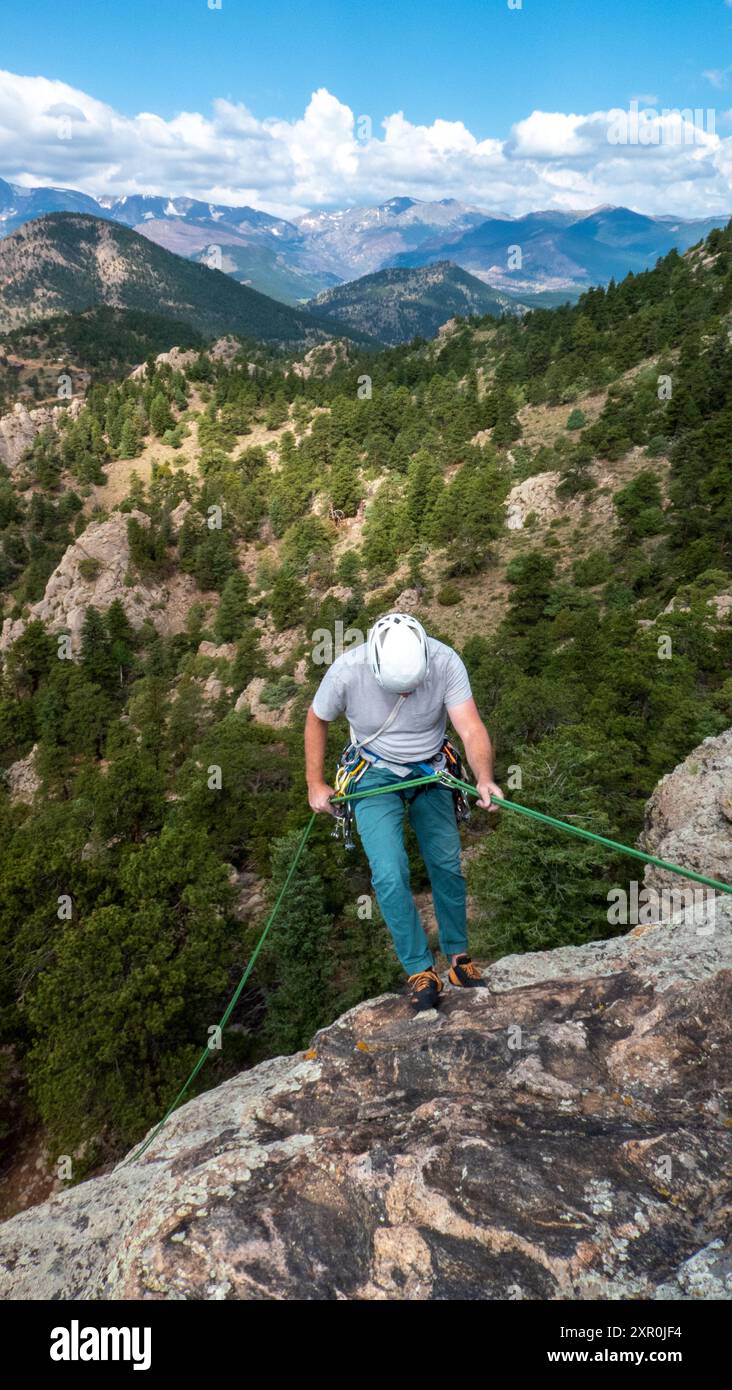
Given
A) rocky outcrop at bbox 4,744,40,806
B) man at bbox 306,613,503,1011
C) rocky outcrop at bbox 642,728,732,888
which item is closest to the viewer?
man at bbox 306,613,503,1011

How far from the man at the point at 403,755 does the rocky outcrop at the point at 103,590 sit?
7029cm

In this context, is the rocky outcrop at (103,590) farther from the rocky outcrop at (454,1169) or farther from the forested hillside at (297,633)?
the rocky outcrop at (454,1169)

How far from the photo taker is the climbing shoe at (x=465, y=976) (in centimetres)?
654

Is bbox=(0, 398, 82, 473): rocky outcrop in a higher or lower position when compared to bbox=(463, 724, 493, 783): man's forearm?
higher

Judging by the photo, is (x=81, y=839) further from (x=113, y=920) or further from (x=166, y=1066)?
(x=166, y=1066)

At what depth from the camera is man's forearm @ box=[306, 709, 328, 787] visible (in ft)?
20.3

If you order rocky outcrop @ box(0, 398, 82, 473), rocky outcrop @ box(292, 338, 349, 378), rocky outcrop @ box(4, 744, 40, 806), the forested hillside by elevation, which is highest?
rocky outcrop @ box(292, 338, 349, 378)

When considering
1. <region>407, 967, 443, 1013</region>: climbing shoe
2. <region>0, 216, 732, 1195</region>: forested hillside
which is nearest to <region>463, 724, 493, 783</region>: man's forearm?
<region>407, 967, 443, 1013</region>: climbing shoe

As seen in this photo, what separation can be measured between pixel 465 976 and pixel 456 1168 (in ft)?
7.39

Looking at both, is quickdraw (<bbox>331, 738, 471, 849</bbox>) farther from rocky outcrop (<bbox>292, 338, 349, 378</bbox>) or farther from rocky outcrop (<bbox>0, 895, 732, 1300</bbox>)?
rocky outcrop (<bbox>292, 338, 349, 378</bbox>)

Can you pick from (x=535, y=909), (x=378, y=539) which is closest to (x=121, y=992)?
(x=535, y=909)

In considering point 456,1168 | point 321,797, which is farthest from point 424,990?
point 321,797

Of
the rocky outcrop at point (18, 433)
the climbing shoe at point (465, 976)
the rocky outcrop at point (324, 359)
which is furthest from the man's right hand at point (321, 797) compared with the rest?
the rocky outcrop at point (324, 359)
